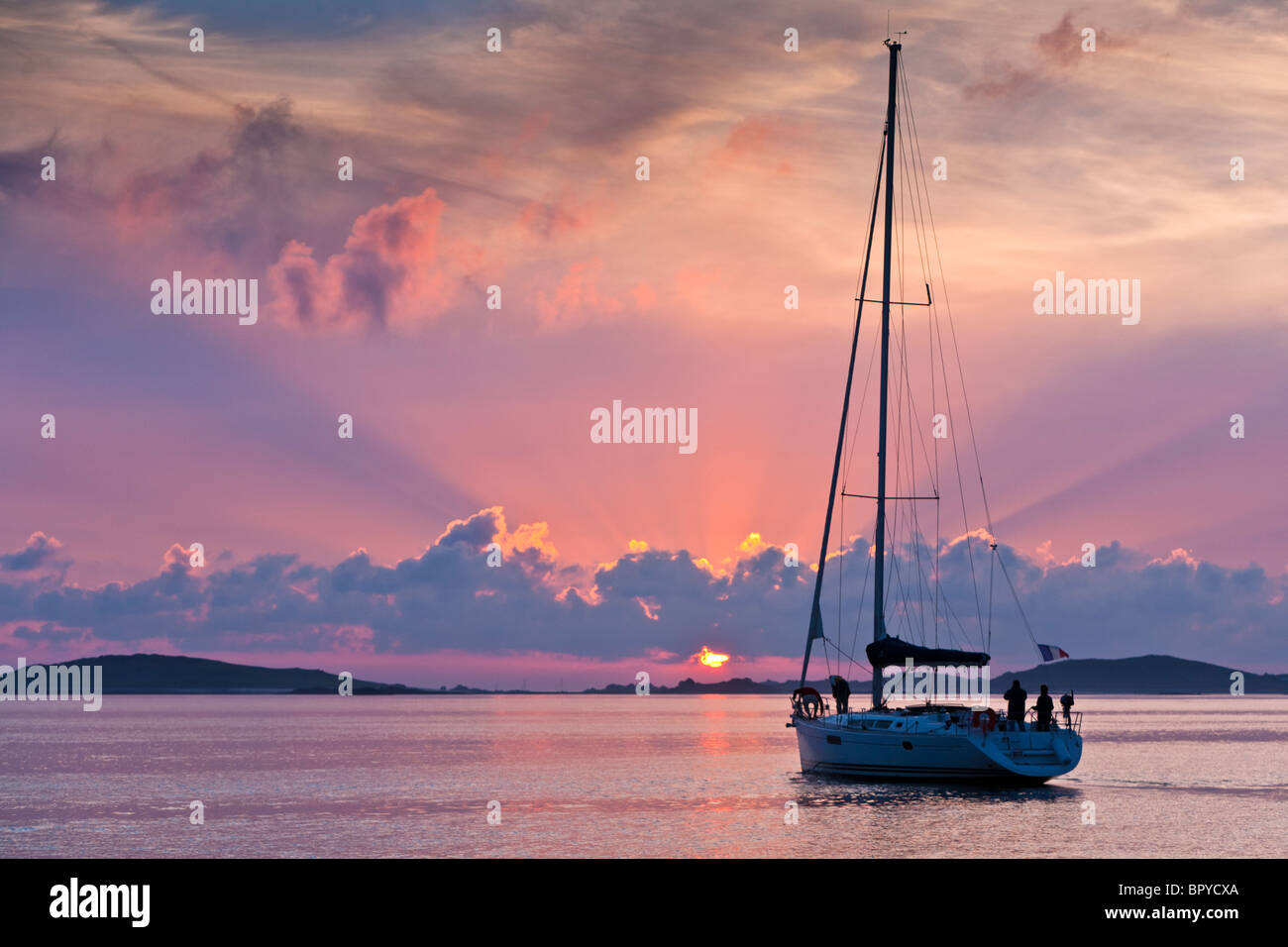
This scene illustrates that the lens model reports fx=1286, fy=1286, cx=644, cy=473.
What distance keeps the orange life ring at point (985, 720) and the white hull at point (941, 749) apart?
0.74 ft

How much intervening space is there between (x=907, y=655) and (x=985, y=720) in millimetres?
4215

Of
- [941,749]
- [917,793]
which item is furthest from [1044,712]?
[917,793]

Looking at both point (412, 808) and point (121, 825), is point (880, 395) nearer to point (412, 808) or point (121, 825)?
point (412, 808)

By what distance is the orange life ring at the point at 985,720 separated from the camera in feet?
175

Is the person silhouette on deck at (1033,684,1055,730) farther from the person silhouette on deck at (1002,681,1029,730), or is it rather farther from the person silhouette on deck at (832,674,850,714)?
the person silhouette on deck at (832,674,850,714)

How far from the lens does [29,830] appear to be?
157 ft

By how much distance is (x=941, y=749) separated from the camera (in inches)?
2080

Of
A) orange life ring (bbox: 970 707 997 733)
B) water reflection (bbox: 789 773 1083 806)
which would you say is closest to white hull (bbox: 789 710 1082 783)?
orange life ring (bbox: 970 707 997 733)

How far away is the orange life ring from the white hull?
0.74ft

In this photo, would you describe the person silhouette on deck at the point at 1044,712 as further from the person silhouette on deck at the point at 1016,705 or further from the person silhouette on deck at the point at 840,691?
the person silhouette on deck at the point at 840,691

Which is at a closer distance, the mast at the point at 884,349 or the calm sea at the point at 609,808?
the calm sea at the point at 609,808

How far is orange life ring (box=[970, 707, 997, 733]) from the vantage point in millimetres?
53219

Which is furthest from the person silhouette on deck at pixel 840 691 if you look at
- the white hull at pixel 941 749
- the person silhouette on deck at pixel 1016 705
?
the person silhouette on deck at pixel 1016 705

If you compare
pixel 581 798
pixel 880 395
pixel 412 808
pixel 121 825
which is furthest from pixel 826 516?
pixel 121 825
